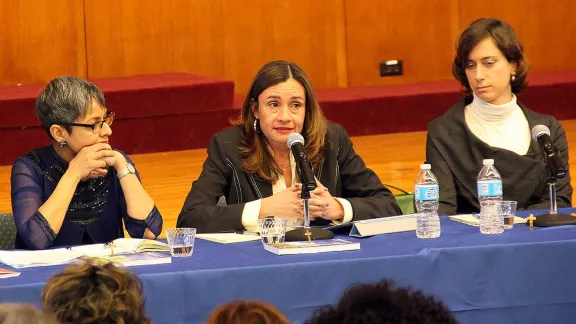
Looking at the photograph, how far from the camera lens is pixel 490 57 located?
3875 mm

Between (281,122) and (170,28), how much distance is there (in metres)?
5.33

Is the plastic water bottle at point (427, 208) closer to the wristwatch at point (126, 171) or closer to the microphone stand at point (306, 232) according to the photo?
the microphone stand at point (306, 232)

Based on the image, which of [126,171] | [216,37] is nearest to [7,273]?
[126,171]

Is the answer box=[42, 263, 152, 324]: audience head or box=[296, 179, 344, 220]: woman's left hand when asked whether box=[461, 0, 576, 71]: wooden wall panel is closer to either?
box=[296, 179, 344, 220]: woman's left hand

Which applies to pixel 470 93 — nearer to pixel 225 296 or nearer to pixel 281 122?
pixel 281 122

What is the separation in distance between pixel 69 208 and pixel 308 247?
0.90 m

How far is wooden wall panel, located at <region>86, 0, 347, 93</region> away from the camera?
28.5ft

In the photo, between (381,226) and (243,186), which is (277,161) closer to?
(243,186)

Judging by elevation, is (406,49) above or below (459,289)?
above

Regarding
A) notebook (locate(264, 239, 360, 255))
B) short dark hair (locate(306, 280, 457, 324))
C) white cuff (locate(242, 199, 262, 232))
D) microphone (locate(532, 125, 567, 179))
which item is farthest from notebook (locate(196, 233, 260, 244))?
short dark hair (locate(306, 280, 457, 324))

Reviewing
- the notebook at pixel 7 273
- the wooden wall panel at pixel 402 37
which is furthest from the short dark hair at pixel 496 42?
the wooden wall panel at pixel 402 37

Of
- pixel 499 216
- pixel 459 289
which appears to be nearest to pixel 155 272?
pixel 459 289

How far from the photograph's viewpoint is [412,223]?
3.33 meters

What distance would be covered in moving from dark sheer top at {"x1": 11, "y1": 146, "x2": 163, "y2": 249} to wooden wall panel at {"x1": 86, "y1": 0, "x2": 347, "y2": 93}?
5240 millimetres
